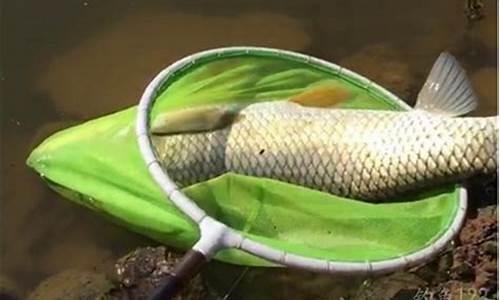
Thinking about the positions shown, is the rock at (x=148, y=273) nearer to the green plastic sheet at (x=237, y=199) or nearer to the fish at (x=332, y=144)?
the green plastic sheet at (x=237, y=199)

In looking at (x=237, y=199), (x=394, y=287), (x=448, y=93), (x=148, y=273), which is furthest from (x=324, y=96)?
(x=148, y=273)

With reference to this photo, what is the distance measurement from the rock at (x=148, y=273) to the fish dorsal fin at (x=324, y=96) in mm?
760

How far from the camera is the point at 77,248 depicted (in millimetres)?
3809

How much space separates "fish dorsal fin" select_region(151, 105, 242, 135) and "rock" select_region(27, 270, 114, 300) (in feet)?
2.03

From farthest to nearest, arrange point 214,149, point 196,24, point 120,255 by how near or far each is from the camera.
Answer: point 196,24, point 120,255, point 214,149

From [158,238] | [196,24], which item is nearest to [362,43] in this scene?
[196,24]

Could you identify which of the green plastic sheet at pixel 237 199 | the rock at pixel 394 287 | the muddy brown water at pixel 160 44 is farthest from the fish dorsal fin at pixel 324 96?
the rock at pixel 394 287

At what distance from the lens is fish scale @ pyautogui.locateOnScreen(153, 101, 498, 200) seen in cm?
333

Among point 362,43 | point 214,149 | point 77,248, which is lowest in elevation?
point 77,248

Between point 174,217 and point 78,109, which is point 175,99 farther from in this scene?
point 78,109

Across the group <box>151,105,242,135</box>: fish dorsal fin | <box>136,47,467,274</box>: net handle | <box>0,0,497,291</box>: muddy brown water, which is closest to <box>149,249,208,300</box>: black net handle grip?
<box>136,47,467,274</box>: net handle

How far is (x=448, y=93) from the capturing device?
357cm

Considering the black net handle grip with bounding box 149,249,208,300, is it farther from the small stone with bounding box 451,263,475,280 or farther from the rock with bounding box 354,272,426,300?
the small stone with bounding box 451,263,475,280

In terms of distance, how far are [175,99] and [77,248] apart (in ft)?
2.49
